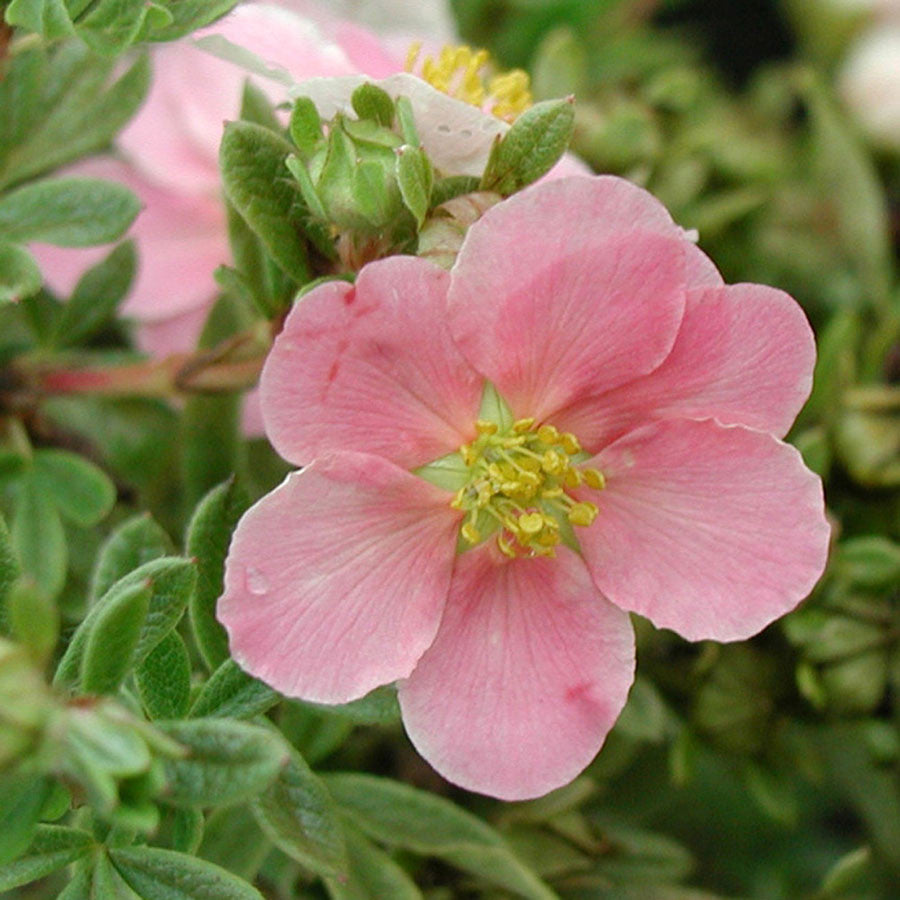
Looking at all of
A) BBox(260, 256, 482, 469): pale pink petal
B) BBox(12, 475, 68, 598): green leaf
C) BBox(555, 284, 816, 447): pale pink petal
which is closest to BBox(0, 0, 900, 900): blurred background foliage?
BBox(12, 475, 68, 598): green leaf

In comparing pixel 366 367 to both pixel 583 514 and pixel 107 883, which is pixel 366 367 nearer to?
pixel 583 514

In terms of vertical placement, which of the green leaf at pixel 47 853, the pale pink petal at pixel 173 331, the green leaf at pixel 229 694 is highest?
the green leaf at pixel 229 694

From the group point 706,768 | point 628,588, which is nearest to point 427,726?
point 628,588

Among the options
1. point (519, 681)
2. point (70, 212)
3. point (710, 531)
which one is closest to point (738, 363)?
point (710, 531)

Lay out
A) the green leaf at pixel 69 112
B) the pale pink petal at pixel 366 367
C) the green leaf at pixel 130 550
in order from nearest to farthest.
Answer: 1. the pale pink petal at pixel 366 367
2. the green leaf at pixel 130 550
3. the green leaf at pixel 69 112

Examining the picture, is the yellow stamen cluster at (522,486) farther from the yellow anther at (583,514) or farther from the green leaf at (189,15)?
the green leaf at (189,15)

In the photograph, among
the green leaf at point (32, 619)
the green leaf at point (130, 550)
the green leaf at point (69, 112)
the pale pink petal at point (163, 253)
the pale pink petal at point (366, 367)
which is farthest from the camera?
the pale pink petal at point (163, 253)

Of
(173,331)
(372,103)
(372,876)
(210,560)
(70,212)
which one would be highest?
(372,103)

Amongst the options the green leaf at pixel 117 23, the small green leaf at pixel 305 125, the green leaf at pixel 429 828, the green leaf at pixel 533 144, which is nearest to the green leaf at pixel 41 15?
the green leaf at pixel 117 23
